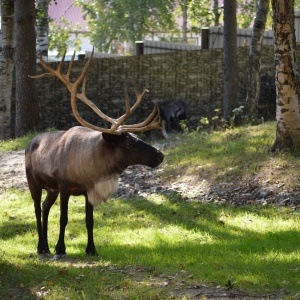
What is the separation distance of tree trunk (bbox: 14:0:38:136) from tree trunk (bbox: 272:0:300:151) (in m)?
6.77


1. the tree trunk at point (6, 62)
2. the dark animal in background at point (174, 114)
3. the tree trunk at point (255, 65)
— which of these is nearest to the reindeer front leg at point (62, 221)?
the tree trunk at point (255, 65)

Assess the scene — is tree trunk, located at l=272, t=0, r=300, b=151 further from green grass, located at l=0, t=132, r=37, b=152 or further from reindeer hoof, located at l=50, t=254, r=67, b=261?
green grass, located at l=0, t=132, r=37, b=152

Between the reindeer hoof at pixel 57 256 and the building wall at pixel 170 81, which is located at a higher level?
the building wall at pixel 170 81

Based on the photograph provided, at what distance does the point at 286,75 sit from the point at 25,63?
734 centimetres

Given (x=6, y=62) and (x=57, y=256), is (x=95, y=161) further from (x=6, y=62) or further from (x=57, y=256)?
(x=6, y=62)

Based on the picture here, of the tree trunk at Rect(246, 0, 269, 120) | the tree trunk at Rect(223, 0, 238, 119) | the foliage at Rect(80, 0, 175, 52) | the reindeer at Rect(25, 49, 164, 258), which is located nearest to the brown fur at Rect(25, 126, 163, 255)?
the reindeer at Rect(25, 49, 164, 258)

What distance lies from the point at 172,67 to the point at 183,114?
5.05ft

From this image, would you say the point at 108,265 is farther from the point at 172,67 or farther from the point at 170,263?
the point at 172,67

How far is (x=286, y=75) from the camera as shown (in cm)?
1498

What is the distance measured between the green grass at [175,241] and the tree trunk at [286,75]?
39 cm

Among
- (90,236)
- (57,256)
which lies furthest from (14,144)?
(90,236)

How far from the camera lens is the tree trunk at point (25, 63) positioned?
64.4 feet

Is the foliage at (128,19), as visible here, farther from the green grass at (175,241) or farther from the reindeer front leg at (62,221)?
the reindeer front leg at (62,221)

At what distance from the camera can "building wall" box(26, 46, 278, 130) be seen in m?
24.3
